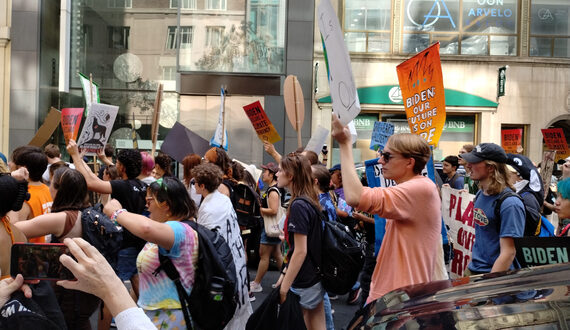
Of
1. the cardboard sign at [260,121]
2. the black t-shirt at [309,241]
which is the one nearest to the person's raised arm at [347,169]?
the black t-shirt at [309,241]

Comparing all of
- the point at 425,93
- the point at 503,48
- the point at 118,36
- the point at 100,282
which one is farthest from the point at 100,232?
the point at 503,48

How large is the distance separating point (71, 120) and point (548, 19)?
16447mm

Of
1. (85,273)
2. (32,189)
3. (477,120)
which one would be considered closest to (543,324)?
(85,273)

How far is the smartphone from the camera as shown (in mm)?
1970

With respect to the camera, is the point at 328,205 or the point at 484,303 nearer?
the point at 484,303

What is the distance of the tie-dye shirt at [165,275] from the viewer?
3510mm

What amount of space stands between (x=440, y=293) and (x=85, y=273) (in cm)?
162

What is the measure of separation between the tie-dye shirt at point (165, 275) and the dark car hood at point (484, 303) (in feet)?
4.03

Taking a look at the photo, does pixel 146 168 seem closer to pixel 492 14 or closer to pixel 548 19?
pixel 492 14

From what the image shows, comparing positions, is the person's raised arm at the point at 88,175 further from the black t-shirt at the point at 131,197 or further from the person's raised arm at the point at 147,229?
the person's raised arm at the point at 147,229

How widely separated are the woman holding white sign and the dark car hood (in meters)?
0.33

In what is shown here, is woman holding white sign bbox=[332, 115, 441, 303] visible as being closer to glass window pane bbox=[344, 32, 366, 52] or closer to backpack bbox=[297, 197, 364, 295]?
backpack bbox=[297, 197, 364, 295]

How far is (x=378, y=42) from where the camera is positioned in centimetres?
1856

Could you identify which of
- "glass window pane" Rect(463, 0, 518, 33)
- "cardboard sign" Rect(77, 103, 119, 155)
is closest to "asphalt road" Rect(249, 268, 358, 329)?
"cardboard sign" Rect(77, 103, 119, 155)
